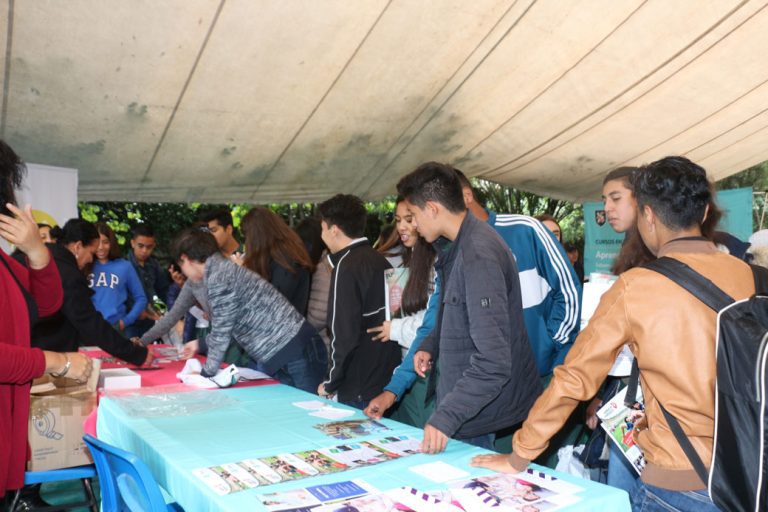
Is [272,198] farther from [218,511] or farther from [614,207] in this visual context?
[218,511]

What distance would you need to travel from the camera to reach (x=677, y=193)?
4.71 ft

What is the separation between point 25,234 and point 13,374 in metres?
0.50

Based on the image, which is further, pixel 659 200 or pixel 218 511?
pixel 659 200

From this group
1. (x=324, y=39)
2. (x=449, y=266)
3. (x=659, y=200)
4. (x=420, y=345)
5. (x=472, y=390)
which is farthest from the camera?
(x=324, y=39)

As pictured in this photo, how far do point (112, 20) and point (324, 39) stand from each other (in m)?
1.16

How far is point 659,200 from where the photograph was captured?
146cm

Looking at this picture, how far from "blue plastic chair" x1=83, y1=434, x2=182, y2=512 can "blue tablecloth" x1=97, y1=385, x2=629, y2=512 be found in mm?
82

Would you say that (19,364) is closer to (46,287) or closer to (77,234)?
(46,287)

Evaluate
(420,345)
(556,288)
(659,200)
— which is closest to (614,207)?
(556,288)

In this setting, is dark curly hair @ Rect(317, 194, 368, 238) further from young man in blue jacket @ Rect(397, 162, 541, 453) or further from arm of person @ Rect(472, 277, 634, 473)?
arm of person @ Rect(472, 277, 634, 473)

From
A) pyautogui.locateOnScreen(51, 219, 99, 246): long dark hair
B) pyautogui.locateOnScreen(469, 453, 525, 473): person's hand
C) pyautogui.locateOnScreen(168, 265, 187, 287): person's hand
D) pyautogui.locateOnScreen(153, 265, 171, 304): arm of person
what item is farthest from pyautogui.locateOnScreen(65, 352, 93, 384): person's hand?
pyautogui.locateOnScreen(153, 265, 171, 304): arm of person

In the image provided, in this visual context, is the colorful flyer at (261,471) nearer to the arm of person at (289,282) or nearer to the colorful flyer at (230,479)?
the colorful flyer at (230,479)

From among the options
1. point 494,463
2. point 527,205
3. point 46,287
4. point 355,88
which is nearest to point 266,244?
point 355,88

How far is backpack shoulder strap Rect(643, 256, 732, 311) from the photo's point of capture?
131 centimetres
